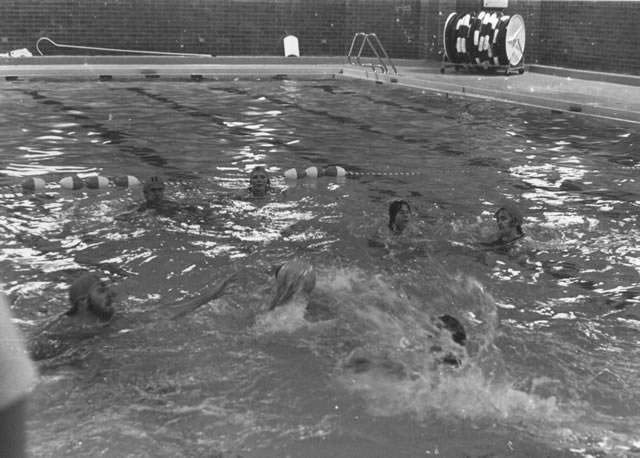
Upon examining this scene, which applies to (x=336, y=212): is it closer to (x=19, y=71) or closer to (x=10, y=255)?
(x=10, y=255)

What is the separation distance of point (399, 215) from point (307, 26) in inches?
509

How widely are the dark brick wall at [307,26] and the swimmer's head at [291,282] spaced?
39.1 ft

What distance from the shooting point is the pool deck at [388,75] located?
12055 millimetres

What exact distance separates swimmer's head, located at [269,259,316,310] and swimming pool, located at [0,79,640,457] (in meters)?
0.10

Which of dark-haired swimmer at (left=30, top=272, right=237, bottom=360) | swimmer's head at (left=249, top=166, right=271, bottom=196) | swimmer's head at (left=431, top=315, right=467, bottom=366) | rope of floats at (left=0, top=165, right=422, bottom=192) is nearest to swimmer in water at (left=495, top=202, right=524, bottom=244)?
swimmer's head at (left=431, top=315, right=467, bottom=366)

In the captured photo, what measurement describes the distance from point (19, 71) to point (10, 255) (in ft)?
33.1

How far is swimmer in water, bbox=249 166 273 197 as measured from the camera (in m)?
6.38

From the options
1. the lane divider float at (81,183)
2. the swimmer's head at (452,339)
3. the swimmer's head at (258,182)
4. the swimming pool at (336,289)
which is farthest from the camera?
the lane divider float at (81,183)

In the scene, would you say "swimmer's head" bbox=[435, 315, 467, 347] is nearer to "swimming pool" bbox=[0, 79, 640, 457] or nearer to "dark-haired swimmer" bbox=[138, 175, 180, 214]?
"swimming pool" bbox=[0, 79, 640, 457]

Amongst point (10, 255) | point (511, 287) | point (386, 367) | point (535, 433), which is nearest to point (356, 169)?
point (511, 287)

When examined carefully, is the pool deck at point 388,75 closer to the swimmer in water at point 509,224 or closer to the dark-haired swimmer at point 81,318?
the swimmer in water at point 509,224

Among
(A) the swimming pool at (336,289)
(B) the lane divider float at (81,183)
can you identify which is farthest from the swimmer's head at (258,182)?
(B) the lane divider float at (81,183)

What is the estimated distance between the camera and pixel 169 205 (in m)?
6.14

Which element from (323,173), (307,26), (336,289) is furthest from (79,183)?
(307,26)
